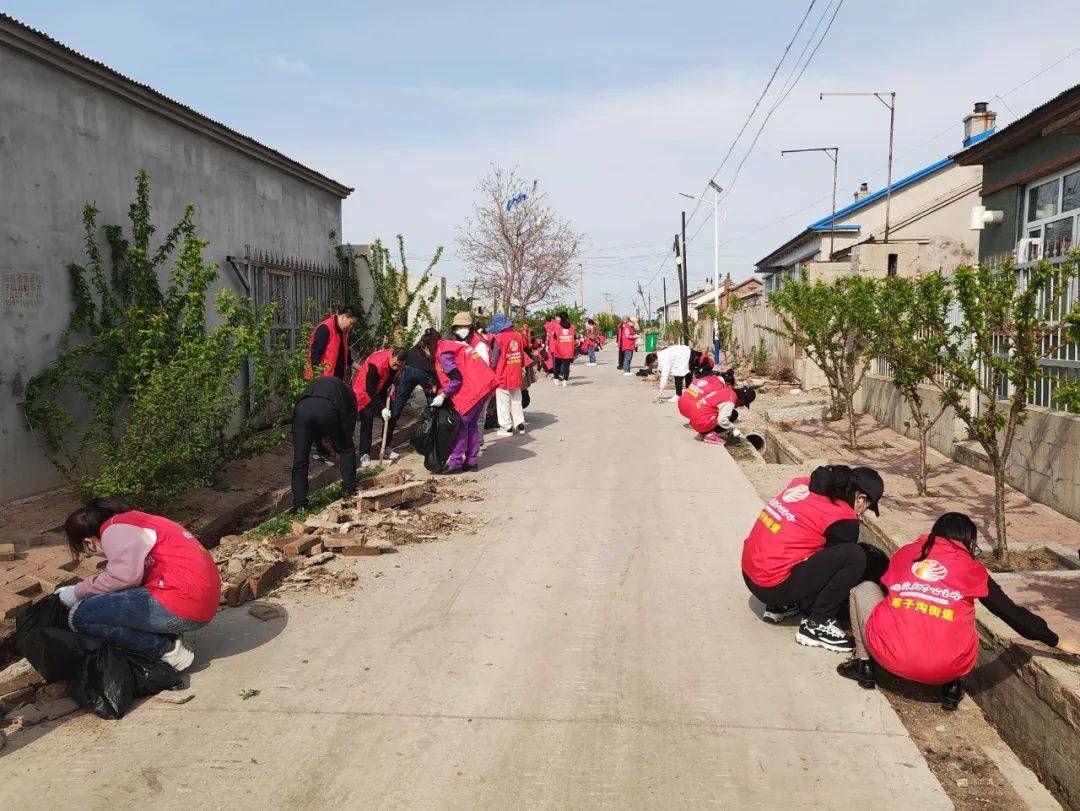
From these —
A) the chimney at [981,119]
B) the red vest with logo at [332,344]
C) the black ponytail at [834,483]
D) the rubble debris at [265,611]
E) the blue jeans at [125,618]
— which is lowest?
the rubble debris at [265,611]

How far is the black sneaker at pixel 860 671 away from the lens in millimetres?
4605

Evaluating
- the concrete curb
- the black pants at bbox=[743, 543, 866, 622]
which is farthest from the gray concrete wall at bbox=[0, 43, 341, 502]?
the concrete curb

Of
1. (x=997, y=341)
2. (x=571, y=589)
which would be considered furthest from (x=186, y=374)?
(x=997, y=341)

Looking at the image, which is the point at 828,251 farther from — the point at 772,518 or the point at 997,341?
the point at 772,518

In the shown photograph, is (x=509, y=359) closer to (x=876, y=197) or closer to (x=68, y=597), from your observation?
(x=68, y=597)

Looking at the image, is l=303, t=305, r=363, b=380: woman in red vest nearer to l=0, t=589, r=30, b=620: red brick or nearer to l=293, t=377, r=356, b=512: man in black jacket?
l=293, t=377, r=356, b=512: man in black jacket

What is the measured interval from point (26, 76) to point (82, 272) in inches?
65.0

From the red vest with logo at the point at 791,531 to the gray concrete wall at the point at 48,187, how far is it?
5.82 meters

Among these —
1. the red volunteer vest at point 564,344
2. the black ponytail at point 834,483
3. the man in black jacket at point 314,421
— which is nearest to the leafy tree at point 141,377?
the man in black jacket at point 314,421

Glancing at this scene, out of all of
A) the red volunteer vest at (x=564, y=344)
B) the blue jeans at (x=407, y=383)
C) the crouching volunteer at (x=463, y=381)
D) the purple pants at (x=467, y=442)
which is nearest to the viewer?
the crouching volunteer at (x=463, y=381)

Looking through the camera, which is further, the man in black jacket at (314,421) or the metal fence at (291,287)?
the metal fence at (291,287)

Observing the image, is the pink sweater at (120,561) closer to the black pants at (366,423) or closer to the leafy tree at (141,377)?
the leafy tree at (141,377)

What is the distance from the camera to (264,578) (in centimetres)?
609

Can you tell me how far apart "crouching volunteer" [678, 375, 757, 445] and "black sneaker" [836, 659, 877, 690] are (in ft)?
26.6
